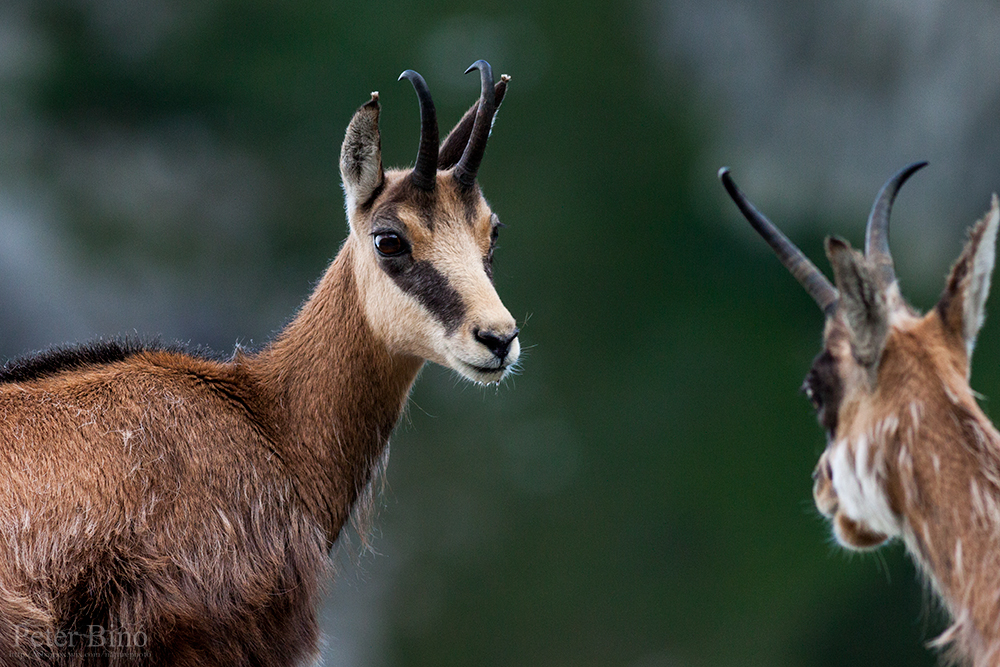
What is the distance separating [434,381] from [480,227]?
762 centimetres

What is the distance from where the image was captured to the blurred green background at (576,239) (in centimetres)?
1173

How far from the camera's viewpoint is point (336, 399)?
4801mm

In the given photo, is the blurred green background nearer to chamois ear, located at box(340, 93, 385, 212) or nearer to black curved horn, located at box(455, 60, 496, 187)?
chamois ear, located at box(340, 93, 385, 212)

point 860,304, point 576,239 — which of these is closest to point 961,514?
point 860,304

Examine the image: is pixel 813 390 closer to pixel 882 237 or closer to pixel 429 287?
pixel 882 237

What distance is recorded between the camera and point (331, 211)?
41.8 feet

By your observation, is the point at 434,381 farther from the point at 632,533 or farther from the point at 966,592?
the point at 966,592

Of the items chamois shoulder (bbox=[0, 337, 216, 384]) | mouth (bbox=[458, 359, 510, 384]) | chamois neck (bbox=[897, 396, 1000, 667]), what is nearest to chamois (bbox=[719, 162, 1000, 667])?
chamois neck (bbox=[897, 396, 1000, 667])

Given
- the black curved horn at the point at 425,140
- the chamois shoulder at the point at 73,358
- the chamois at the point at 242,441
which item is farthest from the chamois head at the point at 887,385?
the chamois shoulder at the point at 73,358

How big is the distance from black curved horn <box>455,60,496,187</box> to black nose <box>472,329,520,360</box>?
87 centimetres

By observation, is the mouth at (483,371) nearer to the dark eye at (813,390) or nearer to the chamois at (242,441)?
the chamois at (242,441)

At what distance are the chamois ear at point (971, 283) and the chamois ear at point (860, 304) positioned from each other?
0.94 feet

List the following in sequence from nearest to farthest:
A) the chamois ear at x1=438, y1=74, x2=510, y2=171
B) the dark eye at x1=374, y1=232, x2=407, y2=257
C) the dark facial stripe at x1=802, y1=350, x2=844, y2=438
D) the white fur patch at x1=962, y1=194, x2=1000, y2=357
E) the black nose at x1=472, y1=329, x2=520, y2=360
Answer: the white fur patch at x1=962, y1=194, x2=1000, y2=357
the dark facial stripe at x1=802, y1=350, x2=844, y2=438
the black nose at x1=472, y1=329, x2=520, y2=360
the dark eye at x1=374, y1=232, x2=407, y2=257
the chamois ear at x1=438, y1=74, x2=510, y2=171

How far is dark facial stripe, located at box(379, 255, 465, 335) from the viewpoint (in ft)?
15.0
